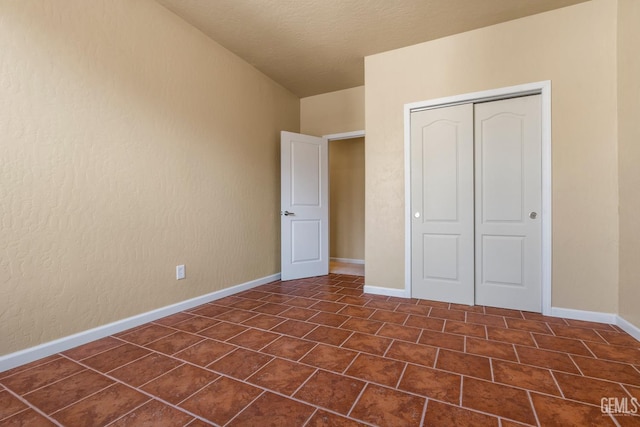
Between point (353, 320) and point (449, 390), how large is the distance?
1074 millimetres

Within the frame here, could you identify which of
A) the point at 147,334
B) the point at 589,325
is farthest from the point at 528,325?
the point at 147,334

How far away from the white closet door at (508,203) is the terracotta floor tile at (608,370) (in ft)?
3.04

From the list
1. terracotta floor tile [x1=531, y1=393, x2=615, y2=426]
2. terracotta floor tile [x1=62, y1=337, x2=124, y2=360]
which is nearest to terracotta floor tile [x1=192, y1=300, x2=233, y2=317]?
terracotta floor tile [x1=62, y1=337, x2=124, y2=360]

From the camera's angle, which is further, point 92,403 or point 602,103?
point 602,103

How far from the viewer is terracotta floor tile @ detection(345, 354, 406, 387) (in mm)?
1617

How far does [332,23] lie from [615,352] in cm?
338

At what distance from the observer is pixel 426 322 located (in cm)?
247

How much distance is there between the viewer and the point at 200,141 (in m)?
2.98

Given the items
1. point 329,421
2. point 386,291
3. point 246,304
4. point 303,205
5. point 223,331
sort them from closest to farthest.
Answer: point 329,421 → point 223,331 → point 246,304 → point 386,291 → point 303,205

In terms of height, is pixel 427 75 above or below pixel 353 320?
above

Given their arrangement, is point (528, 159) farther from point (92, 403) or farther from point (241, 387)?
point (92, 403)

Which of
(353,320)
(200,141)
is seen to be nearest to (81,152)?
(200,141)

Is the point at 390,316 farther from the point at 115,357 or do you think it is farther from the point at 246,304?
the point at 115,357

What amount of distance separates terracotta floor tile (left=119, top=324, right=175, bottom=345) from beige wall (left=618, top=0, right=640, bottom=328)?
354 cm
